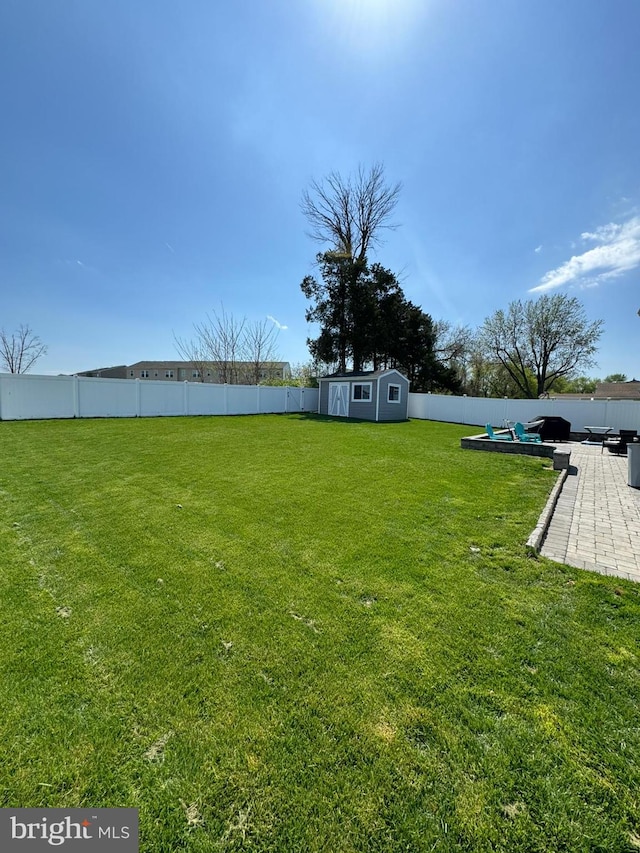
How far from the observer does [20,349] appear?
96.5 ft

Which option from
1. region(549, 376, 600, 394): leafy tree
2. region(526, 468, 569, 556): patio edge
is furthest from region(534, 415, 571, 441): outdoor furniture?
region(549, 376, 600, 394): leafy tree

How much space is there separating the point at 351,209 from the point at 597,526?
94.8 feet

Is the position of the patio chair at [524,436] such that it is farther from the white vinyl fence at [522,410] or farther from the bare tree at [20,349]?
the bare tree at [20,349]

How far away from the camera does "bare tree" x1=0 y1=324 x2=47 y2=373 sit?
28859 mm

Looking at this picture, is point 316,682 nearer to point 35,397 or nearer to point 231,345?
point 35,397

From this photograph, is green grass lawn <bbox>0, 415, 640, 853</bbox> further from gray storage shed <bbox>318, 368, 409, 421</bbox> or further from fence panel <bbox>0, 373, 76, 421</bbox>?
gray storage shed <bbox>318, 368, 409, 421</bbox>

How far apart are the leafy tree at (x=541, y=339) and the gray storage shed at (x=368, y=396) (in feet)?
48.6

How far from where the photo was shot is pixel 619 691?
1.90 m

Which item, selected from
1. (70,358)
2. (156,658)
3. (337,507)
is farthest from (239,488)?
(70,358)

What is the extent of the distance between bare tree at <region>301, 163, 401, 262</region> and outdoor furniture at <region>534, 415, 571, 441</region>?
19.0m

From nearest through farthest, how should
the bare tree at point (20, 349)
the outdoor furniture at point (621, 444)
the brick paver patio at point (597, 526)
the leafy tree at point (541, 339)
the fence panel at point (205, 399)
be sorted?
the brick paver patio at point (597, 526), the outdoor furniture at point (621, 444), the fence panel at point (205, 399), the leafy tree at point (541, 339), the bare tree at point (20, 349)

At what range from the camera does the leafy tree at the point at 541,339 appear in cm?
2675

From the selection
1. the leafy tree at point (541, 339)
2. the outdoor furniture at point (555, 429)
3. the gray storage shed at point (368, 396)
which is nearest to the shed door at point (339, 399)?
the gray storage shed at point (368, 396)

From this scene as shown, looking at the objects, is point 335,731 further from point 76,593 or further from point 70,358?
point 70,358
